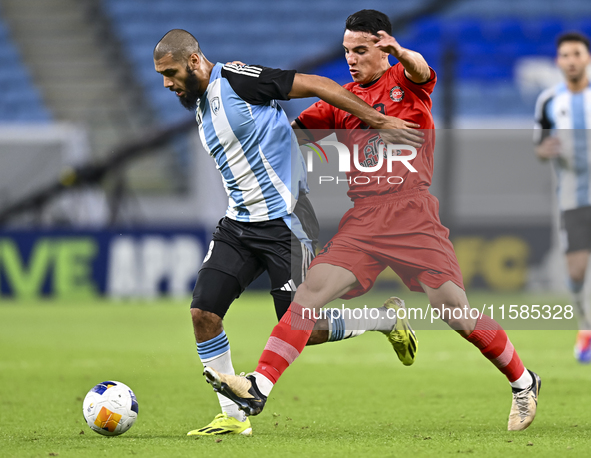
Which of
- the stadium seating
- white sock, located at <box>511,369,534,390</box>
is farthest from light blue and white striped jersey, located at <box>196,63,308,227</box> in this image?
the stadium seating

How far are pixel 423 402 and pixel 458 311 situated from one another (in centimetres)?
139

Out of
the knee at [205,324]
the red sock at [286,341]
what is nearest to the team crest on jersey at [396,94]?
the red sock at [286,341]

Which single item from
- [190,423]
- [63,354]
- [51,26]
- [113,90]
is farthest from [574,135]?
[51,26]

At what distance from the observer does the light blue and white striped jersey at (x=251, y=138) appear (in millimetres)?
4344

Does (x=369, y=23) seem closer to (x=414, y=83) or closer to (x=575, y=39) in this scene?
(x=414, y=83)

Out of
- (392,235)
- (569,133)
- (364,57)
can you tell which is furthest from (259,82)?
(569,133)

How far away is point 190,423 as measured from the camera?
472 cm

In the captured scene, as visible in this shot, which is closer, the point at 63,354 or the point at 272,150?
the point at 272,150

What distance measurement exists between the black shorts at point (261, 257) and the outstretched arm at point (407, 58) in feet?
3.05

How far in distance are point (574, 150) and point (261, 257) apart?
12.8 feet

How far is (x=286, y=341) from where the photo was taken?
4.11 meters

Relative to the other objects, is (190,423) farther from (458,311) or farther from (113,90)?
(113,90)

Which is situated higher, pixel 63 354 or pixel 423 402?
pixel 423 402

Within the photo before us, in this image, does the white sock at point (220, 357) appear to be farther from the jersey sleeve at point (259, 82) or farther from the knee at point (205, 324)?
the jersey sleeve at point (259, 82)
